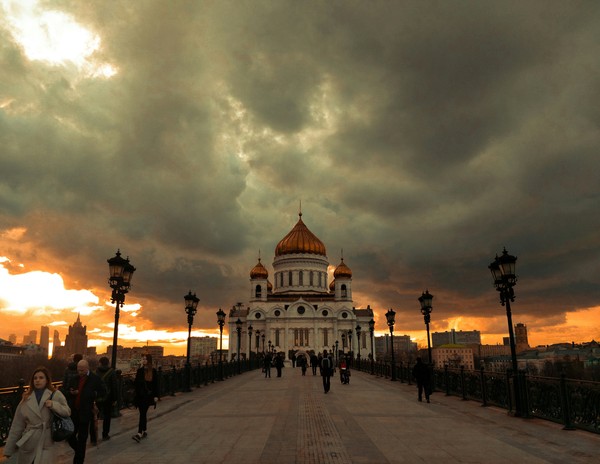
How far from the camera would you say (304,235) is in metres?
89.9

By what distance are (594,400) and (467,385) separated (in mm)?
7584

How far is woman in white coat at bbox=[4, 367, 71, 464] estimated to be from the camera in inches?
224

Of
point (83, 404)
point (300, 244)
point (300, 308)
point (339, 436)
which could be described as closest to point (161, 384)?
point (339, 436)

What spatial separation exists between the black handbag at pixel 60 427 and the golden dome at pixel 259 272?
80.6 m

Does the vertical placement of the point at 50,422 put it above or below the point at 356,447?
above

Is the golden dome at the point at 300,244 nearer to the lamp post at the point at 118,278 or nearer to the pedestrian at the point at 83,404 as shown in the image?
the lamp post at the point at 118,278

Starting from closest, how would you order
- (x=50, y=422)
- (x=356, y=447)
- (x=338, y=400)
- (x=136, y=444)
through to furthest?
1. (x=50, y=422)
2. (x=356, y=447)
3. (x=136, y=444)
4. (x=338, y=400)

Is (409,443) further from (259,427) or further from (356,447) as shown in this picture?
(259,427)

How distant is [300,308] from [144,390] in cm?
7079

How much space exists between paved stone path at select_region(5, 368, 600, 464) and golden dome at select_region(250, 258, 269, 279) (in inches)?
2738

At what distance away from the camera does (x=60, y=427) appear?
5910 millimetres

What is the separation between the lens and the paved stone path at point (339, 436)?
8742mm

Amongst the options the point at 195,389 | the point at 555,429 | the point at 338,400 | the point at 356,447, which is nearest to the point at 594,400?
the point at 555,429

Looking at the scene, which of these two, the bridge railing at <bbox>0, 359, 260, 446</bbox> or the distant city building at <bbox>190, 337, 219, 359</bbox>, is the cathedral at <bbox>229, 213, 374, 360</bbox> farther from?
the distant city building at <bbox>190, 337, 219, 359</bbox>
